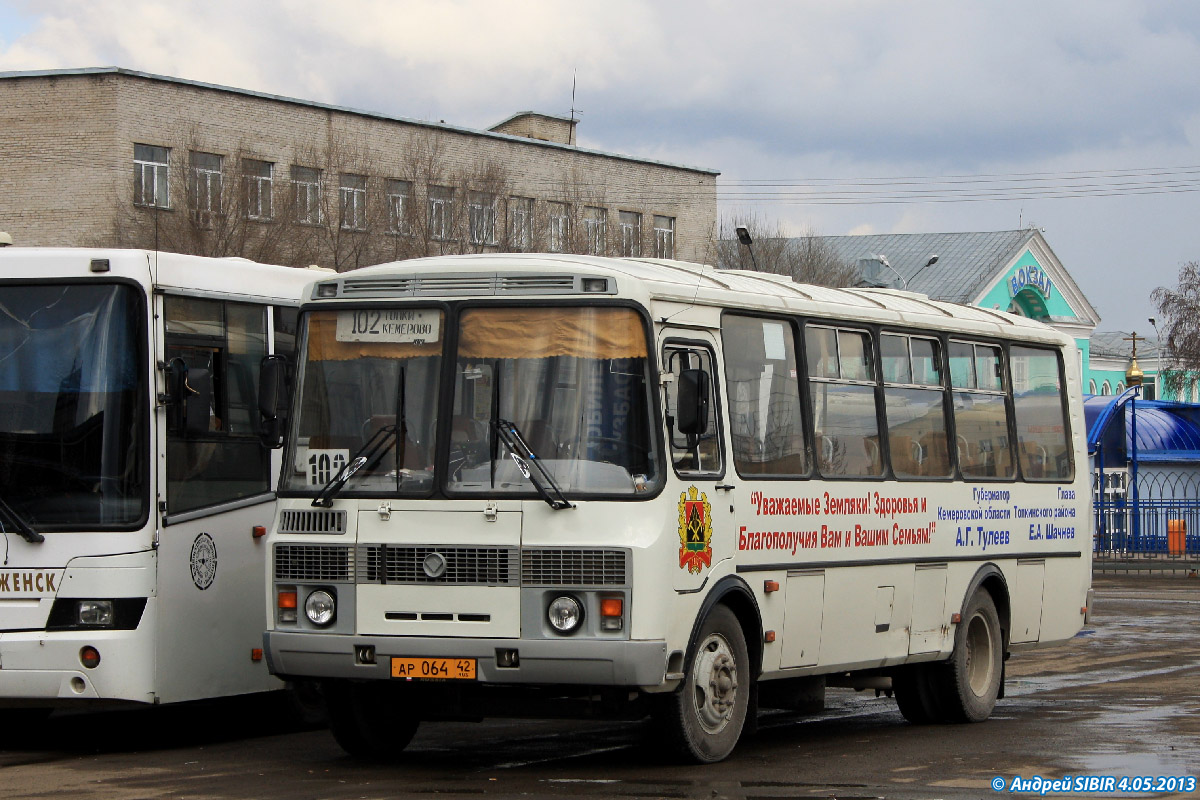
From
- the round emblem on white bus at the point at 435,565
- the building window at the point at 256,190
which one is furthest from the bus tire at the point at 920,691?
the building window at the point at 256,190

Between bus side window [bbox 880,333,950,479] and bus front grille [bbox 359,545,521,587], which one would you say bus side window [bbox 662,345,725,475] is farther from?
bus side window [bbox 880,333,950,479]

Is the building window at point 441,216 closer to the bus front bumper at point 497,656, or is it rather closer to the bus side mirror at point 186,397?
the bus side mirror at point 186,397

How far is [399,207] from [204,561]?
3027 cm

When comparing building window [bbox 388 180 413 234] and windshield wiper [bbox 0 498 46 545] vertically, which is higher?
building window [bbox 388 180 413 234]

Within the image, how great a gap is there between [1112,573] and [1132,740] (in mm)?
28348

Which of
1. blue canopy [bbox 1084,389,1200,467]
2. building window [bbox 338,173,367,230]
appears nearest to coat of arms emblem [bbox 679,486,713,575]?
building window [bbox 338,173,367,230]

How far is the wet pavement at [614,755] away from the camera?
9.75m

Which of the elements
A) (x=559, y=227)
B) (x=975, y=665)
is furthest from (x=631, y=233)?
(x=975, y=665)

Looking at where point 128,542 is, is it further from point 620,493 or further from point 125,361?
point 620,493

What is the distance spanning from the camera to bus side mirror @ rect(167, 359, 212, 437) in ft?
37.0

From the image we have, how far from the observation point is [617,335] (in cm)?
1009

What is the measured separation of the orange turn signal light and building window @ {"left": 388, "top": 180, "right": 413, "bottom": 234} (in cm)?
3153

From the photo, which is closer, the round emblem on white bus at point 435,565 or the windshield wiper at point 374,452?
the round emblem on white bus at point 435,565

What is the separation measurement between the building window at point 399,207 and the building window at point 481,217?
4.96 ft
